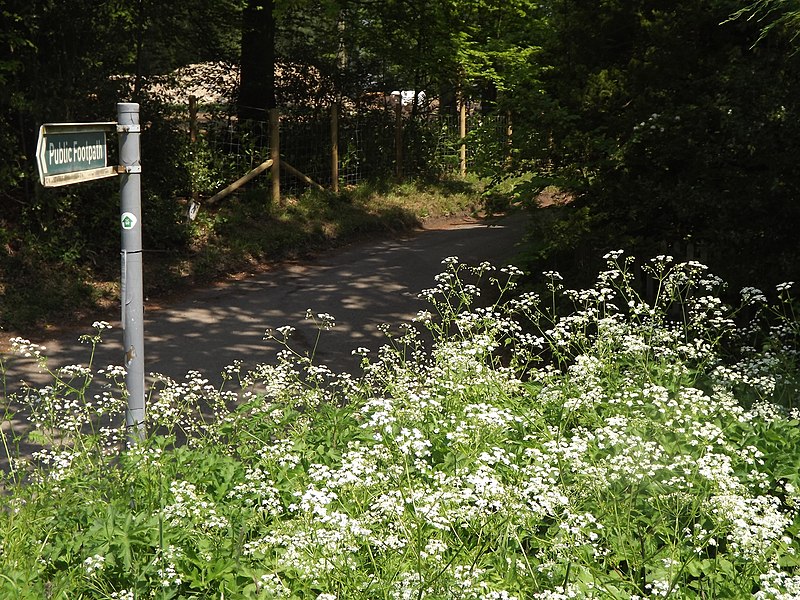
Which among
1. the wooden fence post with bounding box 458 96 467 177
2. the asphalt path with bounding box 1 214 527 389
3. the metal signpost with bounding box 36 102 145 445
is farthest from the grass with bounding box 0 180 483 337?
the metal signpost with bounding box 36 102 145 445

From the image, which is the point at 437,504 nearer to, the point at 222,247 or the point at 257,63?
the point at 222,247

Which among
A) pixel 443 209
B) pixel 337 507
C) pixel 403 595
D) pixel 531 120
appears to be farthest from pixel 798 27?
pixel 443 209

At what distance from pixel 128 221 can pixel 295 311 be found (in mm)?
7424

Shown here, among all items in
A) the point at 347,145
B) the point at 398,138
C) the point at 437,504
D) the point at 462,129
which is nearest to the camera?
the point at 437,504

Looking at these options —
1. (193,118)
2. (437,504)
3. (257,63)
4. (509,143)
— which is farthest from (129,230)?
(257,63)

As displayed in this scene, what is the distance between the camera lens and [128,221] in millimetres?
5090

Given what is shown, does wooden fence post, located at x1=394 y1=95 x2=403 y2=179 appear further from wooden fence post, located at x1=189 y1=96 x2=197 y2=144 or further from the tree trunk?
wooden fence post, located at x1=189 y1=96 x2=197 y2=144

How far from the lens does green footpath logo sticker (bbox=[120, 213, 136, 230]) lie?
508 cm

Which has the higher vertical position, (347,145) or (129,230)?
(347,145)

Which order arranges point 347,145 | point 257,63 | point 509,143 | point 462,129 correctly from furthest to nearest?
point 462,129 < point 347,145 < point 257,63 < point 509,143

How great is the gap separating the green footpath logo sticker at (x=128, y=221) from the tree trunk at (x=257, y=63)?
541 inches

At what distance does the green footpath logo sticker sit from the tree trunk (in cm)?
1373

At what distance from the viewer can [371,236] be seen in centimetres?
1831

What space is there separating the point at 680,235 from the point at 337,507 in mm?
6646
